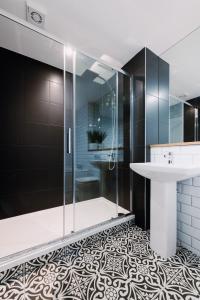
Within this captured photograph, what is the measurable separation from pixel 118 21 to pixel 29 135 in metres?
1.77

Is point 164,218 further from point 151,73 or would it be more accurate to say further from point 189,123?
point 151,73

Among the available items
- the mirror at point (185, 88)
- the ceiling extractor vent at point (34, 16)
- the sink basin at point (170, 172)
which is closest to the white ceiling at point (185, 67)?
the mirror at point (185, 88)

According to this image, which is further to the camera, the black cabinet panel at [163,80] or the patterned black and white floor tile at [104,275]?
the black cabinet panel at [163,80]

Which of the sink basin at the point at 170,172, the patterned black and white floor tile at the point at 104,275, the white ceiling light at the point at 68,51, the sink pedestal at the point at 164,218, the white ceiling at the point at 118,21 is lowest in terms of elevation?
the patterned black and white floor tile at the point at 104,275

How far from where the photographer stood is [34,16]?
1506 mm

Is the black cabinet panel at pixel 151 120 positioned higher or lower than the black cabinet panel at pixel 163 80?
lower

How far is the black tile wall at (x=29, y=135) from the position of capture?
6.56 feet

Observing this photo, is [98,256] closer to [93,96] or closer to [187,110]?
[187,110]

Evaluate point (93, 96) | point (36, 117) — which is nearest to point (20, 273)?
point (36, 117)

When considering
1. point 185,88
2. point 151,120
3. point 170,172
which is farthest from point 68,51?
point 170,172

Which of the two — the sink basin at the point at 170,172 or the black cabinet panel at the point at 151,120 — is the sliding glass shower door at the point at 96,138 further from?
the sink basin at the point at 170,172

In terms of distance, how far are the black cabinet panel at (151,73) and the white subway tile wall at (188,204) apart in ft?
2.69

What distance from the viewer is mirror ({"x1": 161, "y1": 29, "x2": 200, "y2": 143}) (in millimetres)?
1584

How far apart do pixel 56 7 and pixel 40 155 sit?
5.72ft
